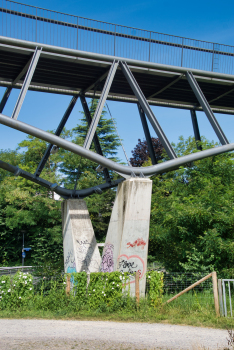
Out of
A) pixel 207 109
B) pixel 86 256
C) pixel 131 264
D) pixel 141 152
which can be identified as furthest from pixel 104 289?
pixel 141 152

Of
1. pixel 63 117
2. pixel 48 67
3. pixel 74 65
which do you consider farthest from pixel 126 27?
pixel 63 117

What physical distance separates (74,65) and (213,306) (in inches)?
387

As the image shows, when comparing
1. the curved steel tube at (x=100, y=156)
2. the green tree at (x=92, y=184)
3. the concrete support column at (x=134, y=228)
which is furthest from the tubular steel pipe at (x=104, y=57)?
the green tree at (x=92, y=184)

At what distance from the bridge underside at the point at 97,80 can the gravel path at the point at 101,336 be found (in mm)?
8932

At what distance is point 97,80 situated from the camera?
1587 cm

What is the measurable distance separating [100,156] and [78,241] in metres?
4.77

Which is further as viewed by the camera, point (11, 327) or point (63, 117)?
point (63, 117)

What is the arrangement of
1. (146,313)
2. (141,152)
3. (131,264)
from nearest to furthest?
(146,313)
(131,264)
(141,152)

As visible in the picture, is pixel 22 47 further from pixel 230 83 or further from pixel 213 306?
pixel 213 306

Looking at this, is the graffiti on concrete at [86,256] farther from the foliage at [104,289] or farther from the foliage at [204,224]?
the foliage at [104,289]

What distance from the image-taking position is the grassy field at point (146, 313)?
9.48m

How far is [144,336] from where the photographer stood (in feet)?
26.4

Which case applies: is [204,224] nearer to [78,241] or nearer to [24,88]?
[78,241]

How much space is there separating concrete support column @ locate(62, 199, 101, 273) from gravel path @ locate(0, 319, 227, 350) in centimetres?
635
